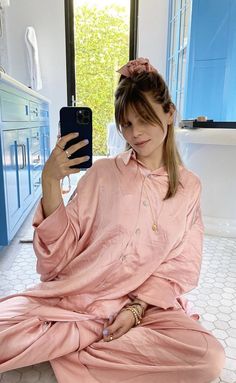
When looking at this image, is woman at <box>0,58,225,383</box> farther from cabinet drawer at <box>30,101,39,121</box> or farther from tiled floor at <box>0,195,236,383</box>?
cabinet drawer at <box>30,101,39,121</box>

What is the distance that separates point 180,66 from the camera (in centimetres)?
235

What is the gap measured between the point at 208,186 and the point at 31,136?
3.57 ft

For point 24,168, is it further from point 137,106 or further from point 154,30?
point 154,30

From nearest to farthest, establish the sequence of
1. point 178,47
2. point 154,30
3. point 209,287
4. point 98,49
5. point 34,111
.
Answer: point 209,287 → point 34,111 → point 178,47 → point 154,30 → point 98,49

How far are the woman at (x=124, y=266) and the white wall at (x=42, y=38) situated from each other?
2.36 metres

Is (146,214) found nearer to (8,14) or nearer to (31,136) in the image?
(31,136)

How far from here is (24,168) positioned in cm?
163

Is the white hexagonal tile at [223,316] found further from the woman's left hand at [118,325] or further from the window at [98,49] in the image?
the window at [98,49]

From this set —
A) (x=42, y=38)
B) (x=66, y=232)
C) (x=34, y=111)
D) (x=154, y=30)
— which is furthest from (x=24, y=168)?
(x=154, y=30)

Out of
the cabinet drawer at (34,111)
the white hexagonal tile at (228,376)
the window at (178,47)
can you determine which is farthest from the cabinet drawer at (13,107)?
the white hexagonal tile at (228,376)

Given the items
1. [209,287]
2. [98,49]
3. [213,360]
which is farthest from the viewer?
[98,49]

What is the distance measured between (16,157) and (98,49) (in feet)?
6.46

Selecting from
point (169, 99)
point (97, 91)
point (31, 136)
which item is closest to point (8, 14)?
point (97, 91)

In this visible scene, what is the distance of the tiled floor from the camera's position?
69 centimetres
